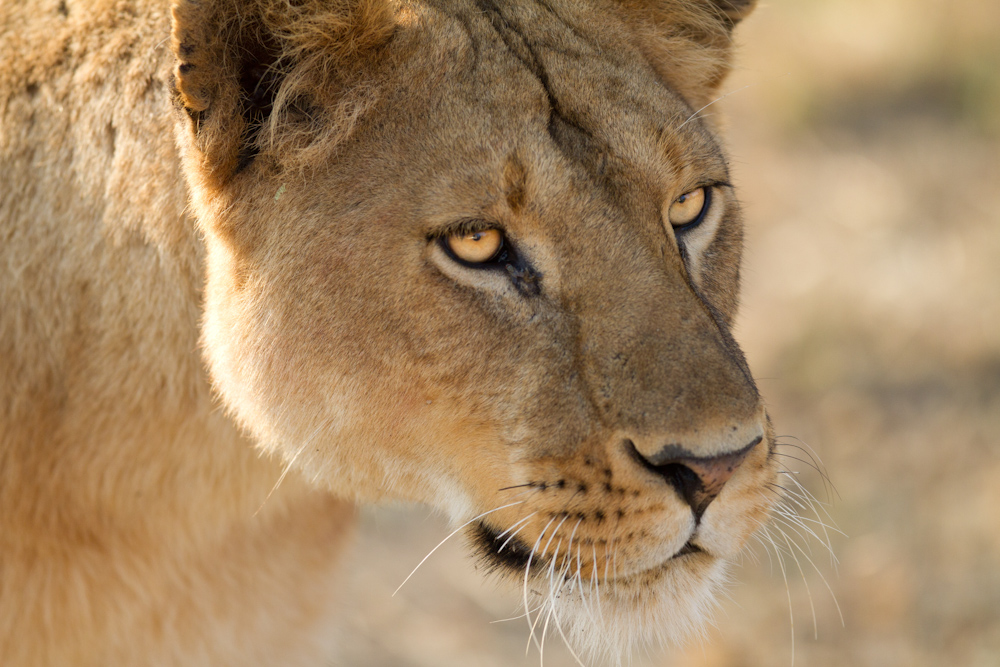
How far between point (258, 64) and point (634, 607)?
4.18 ft

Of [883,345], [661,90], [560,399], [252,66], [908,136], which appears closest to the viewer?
[560,399]

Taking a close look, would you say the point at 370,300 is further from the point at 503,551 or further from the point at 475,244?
the point at 503,551

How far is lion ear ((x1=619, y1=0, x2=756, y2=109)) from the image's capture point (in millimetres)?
2352

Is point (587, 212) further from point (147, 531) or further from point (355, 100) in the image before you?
point (147, 531)

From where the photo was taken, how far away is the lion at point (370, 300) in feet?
5.93

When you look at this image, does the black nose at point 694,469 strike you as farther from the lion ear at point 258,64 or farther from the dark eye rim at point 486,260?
the lion ear at point 258,64

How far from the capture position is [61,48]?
216cm

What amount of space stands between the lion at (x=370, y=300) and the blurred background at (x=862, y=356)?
2.28 ft

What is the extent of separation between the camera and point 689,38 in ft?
8.03

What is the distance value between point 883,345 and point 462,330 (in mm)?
4031

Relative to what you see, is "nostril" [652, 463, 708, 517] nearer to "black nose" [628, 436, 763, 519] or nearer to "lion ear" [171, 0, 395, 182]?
"black nose" [628, 436, 763, 519]

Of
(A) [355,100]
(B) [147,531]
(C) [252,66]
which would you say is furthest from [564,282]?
(B) [147,531]

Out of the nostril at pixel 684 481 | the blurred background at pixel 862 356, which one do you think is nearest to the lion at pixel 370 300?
the nostril at pixel 684 481

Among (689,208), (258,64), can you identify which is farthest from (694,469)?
(258,64)
